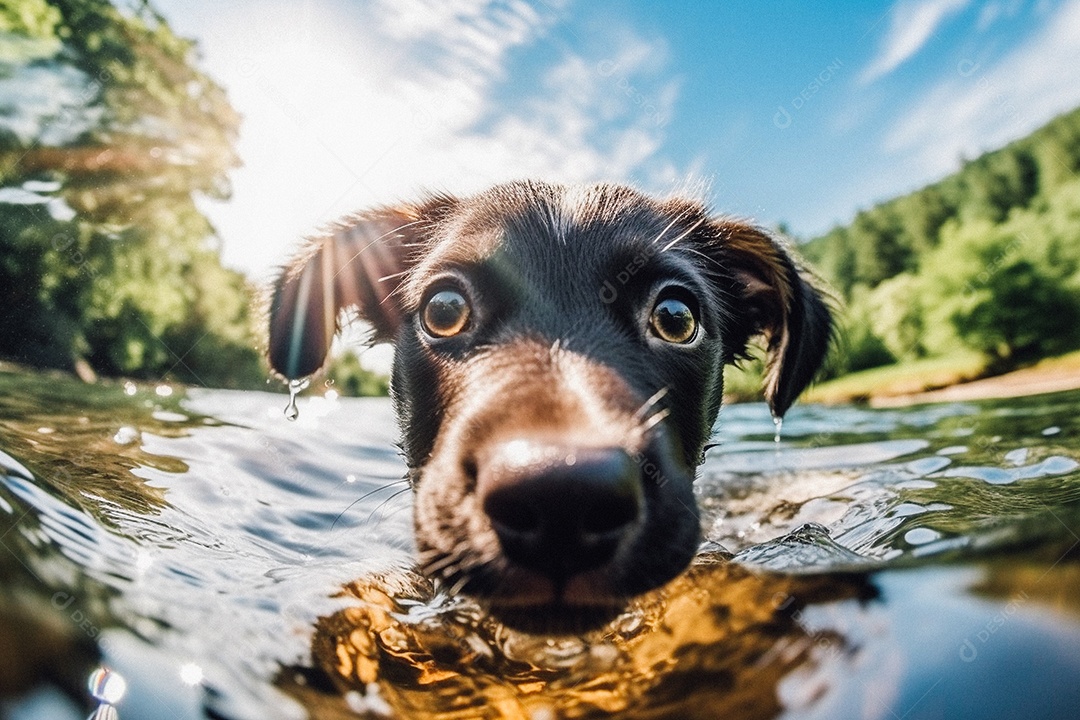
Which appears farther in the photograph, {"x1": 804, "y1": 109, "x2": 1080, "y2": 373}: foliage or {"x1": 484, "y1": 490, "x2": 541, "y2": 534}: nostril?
{"x1": 804, "y1": 109, "x2": 1080, "y2": 373}: foliage

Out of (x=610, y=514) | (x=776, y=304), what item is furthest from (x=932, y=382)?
(x=610, y=514)

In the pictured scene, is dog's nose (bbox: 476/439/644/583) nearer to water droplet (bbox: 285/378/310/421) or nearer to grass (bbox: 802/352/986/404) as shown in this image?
water droplet (bbox: 285/378/310/421)

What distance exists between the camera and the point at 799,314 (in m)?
3.91

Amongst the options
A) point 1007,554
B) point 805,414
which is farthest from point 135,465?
point 805,414

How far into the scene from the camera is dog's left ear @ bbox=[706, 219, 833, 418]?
392 cm

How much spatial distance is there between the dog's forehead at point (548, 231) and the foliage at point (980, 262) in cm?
2329

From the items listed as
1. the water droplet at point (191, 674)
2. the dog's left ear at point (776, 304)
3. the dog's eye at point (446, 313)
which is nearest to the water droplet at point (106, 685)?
the water droplet at point (191, 674)

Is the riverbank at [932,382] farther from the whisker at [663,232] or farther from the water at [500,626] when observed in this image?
the water at [500,626]

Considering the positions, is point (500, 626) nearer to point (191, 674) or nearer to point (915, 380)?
point (191, 674)

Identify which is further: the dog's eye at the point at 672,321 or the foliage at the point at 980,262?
the foliage at the point at 980,262

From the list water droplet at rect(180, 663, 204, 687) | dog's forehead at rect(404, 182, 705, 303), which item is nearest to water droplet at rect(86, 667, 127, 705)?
water droplet at rect(180, 663, 204, 687)

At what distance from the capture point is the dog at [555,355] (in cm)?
173

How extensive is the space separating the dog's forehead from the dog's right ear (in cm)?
63

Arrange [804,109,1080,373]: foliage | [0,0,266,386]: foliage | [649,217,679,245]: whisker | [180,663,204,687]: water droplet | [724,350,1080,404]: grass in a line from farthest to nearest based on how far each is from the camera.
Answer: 1. [804,109,1080,373]: foliage
2. [724,350,1080,404]: grass
3. [0,0,266,386]: foliage
4. [649,217,679,245]: whisker
5. [180,663,204,687]: water droplet
